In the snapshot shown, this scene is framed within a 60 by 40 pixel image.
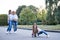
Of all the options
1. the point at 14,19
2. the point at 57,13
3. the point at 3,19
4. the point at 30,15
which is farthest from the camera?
the point at 3,19

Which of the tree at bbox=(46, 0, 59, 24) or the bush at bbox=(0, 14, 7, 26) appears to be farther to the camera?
the bush at bbox=(0, 14, 7, 26)

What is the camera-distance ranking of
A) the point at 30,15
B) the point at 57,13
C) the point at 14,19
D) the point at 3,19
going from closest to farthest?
the point at 14,19
the point at 57,13
the point at 30,15
the point at 3,19

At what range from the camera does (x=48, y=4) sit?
32.1m

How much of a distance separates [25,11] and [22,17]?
5.60 ft

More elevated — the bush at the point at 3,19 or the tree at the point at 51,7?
the tree at the point at 51,7

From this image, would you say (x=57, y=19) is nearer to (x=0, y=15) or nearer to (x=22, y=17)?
(x=22, y=17)

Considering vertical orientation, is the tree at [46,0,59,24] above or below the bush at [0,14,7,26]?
above

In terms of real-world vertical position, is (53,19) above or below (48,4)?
below

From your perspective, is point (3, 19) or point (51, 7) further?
point (3, 19)

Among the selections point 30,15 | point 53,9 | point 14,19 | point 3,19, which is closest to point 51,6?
point 53,9

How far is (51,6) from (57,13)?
4.37ft

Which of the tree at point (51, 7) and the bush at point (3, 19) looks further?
the bush at point (3, 19)

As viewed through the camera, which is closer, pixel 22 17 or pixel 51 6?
pixel 51 6

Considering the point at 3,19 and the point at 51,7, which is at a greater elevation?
the point at 51,7
